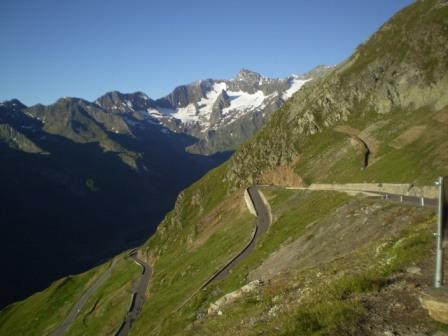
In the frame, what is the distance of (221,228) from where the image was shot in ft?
329

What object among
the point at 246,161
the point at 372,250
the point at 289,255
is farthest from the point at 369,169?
the point at 246,161

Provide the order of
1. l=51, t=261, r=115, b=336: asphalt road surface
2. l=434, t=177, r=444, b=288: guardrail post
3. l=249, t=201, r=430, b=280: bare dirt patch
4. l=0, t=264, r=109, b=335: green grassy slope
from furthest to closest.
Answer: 1. l=0, t=264, r=109, b=335: green grassy slope
2. l=51, t=261, r=115, b=336: asphalt road surface
3. l=249, t=201, r=430, b=280: bare dirt patch
4. l=434, t=177, r=444, b=288: guardrail post

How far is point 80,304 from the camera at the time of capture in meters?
131

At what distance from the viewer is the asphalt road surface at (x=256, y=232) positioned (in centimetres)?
5944

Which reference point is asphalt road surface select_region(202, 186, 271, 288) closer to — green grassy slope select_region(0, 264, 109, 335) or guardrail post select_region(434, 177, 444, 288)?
guardrail post select_region(434, 177, 444, 288)

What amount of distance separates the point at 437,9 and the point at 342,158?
45871 millimetres

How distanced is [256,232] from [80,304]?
268ft

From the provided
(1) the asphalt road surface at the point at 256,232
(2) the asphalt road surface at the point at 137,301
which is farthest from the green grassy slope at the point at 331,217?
(2) the asphalt road surface at the point at 137,301

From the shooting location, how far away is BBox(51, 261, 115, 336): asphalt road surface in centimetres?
11418

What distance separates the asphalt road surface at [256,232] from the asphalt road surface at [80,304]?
61.2 metres

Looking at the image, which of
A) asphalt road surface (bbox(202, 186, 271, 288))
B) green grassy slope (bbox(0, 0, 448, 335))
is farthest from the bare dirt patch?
asphalt road surface (bbox(202, 186, 271, 288))

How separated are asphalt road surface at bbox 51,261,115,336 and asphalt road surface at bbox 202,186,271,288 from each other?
201ft

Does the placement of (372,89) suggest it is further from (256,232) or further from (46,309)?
(46,309)

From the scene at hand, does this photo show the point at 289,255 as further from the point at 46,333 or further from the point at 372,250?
the point at 46,333
